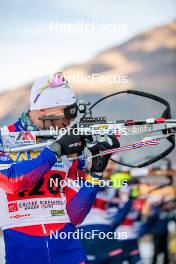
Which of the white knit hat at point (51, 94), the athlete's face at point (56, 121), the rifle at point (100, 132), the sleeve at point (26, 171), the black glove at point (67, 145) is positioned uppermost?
the white knit hat at point (51, 94)

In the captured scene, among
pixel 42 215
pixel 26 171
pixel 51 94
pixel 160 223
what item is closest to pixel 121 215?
pixel 160 223

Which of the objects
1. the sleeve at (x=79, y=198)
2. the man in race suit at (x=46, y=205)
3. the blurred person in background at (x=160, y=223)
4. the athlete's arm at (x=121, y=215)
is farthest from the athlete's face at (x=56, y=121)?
the blurred person in background at (x=160, y=223)

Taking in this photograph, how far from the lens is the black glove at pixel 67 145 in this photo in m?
2.30

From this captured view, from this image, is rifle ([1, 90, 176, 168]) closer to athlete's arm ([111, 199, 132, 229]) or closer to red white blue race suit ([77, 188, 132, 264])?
red white blue race suit ([77, 188, 132, 264])

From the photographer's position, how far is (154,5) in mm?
3195

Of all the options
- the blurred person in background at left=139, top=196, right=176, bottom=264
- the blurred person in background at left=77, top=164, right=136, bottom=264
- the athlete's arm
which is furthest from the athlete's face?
the blurred person in background at left=139, top=196, right=176, bottom=264

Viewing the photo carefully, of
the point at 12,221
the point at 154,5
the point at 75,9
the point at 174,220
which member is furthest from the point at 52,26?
the point at 174,220

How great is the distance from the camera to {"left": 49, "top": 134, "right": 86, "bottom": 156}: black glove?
2.30 metres

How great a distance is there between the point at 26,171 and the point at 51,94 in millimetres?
355

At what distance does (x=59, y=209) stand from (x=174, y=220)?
163 cm

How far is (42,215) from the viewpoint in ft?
8.20

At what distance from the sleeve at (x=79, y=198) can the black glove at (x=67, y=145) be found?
0.51 feet

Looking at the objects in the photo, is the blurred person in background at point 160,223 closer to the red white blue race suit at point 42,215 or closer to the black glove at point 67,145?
the red white blue race suit at point 42,215

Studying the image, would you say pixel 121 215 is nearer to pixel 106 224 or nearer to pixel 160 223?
pixel 106 224
